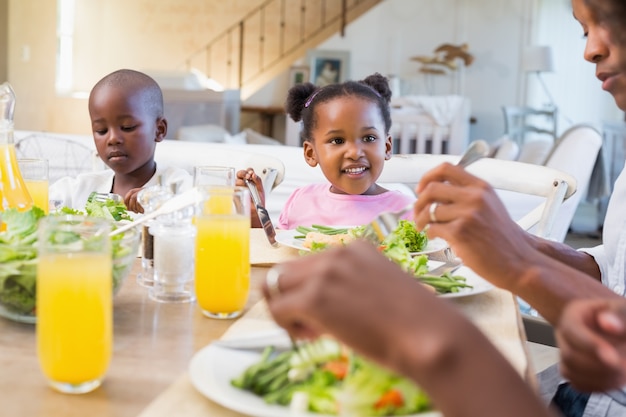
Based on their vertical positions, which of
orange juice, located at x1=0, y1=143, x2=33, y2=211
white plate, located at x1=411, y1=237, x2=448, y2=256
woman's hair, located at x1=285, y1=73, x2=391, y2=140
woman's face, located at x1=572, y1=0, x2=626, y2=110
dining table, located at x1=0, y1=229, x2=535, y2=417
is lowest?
dining table, located at x1=0, y1=229, x2=535, y2=417

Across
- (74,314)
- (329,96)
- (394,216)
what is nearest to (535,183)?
(329,96)

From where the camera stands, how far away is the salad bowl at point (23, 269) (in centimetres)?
95

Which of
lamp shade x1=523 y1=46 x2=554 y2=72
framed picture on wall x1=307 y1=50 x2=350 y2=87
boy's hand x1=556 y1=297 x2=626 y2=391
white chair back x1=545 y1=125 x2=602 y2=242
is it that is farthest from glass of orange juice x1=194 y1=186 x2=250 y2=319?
framed picture on wall x1=307 y1=50 x2=350 y2=87

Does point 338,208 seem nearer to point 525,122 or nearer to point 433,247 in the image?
point 433,247

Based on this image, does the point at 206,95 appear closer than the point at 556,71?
Yes

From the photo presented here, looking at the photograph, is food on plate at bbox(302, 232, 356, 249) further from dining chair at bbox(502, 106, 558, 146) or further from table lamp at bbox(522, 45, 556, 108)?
table lamp at bbox(522, 45, 556, 108)

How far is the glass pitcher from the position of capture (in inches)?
52.9

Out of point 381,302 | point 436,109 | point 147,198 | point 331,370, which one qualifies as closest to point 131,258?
point 147,198

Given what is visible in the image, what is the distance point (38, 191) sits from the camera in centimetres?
149

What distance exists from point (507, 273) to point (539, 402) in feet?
1.67

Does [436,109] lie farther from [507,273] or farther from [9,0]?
[507,273]

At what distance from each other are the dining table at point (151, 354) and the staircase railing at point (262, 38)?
30.3ft

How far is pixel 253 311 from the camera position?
110 cm

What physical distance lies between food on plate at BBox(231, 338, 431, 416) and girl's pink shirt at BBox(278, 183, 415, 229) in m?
1.41
